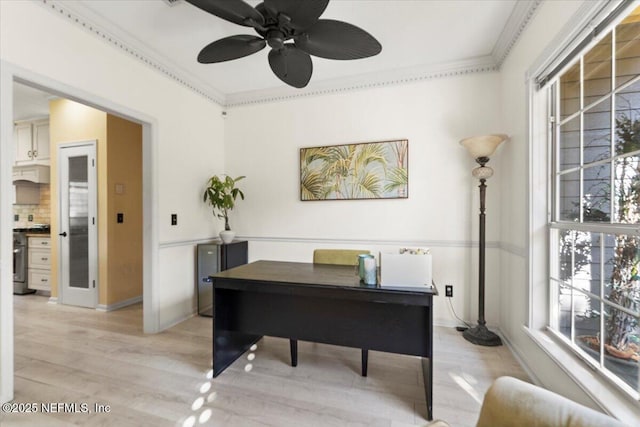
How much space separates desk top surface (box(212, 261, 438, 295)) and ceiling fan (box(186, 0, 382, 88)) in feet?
4.65

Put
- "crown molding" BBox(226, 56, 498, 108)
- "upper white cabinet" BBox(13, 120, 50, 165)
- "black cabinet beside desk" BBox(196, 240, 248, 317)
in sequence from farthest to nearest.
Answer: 1. "upper white cabinet" BBox(13, 120, 50, 165)
2. "black cabinet beside desk" BBox(196, 240, 248, 317)
3. "crown molding" BBox(226, 56, 498, 108)

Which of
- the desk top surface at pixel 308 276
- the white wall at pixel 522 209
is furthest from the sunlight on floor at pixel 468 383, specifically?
the desk top surface at pixel 308 276

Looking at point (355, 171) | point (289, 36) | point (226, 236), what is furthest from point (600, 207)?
point (226, 236)

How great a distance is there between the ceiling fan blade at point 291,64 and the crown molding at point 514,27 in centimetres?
164

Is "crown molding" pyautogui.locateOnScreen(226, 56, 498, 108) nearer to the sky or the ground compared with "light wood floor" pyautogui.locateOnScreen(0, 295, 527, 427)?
nearer to the sky

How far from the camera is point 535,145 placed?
6.64ft

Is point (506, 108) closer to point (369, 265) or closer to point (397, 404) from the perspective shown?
point (369, 265)

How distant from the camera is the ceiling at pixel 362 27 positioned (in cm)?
211

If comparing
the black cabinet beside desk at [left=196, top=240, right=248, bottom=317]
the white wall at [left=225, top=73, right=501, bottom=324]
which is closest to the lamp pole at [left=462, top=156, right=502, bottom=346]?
the white wall at [left=225, top=73, right=501, bottom=324]

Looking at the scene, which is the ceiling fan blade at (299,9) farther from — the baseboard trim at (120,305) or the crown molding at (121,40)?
the baseboard trim at (120,305)

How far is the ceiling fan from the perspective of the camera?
140 cm

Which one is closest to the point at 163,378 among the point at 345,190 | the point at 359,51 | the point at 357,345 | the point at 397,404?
the point at 357,345

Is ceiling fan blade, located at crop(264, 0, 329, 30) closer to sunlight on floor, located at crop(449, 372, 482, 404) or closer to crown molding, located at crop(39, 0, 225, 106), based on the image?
crown molding, located at crop(39, 0, 225, 106)

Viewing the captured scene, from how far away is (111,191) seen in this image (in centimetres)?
349
